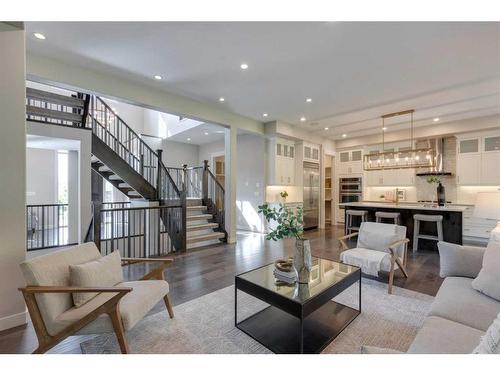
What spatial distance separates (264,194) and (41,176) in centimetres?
769

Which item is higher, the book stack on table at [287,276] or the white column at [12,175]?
the white column at [12,175]

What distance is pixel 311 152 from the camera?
789 centimetres

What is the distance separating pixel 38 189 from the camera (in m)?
8.14

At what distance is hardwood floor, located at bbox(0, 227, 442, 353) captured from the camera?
211 centimetres

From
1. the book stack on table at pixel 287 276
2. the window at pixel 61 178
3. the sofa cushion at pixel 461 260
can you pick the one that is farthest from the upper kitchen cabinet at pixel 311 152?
the window at pixel 61 178

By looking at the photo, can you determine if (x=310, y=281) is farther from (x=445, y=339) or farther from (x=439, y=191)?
(x=439, y=191)

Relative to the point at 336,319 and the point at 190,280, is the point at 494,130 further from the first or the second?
the point at 190,280

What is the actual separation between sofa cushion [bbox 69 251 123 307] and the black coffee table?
1.15 meters

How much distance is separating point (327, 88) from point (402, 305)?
355 centimetres

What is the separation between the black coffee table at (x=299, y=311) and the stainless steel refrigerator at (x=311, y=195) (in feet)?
16.7

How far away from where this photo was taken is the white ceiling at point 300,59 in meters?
2.71

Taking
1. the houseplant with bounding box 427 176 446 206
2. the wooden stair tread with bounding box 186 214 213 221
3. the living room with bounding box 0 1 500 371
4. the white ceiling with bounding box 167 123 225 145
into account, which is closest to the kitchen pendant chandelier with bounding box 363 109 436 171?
the living room with bounding box 0 1 500 371

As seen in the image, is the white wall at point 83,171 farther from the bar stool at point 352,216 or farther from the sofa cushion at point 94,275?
the bar stool at point 352,216
